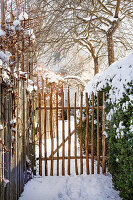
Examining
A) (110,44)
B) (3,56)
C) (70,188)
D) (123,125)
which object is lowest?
(70,188)

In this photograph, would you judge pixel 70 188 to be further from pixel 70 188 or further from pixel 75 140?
pixel 75 140

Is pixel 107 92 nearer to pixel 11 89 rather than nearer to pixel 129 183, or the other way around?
pixel 129 183

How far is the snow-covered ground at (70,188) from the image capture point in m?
3.34

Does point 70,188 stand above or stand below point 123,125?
below

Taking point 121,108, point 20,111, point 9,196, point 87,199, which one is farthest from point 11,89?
point 87,199

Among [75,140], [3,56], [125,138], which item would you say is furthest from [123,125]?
[3,56]

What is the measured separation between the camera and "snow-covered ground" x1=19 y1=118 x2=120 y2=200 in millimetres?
3336

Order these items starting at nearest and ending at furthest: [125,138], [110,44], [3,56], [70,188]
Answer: [3,56] → [125,138] → [70,188] → [110,44]

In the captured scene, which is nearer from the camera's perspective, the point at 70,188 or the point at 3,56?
the point at 3,56

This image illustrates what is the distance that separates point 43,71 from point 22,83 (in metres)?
5.04

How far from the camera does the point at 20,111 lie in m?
3.19

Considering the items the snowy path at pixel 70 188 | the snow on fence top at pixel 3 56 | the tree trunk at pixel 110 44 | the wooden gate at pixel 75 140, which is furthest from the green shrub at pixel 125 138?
the tree trunk at pixel 110 44

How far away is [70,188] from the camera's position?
3564 mm

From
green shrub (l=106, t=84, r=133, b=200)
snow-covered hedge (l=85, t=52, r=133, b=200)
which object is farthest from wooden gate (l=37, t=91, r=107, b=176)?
green shrub (l=106, t=84, r=133, b=200)
